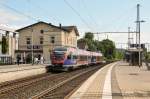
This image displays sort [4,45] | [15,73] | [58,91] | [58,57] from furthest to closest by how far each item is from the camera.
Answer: [4,45] < [58,57] < [15,73] < [58,91]

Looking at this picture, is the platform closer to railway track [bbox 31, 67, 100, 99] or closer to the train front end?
the train front end

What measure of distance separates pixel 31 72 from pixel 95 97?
2340cm

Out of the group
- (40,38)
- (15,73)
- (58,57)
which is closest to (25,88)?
(15,73)

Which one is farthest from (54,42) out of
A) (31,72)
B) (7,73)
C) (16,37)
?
(7,73)

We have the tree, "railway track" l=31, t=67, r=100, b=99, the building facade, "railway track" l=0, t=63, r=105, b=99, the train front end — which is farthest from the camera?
the building facade

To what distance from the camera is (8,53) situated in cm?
8181

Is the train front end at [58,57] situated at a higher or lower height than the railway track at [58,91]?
higher

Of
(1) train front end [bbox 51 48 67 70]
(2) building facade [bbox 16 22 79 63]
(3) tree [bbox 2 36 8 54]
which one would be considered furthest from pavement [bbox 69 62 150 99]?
(2) building facade [bbox 16 22 79 63]

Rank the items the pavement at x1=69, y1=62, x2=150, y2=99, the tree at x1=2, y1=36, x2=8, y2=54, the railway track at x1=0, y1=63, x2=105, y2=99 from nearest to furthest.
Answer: the pavement at x1=69, y1=62, x2=150, y2=99 → the railway track at x1=0, y1=63, x2=105, y2=99 → the tree at x1=2, y1=36, x2=8, y2=54

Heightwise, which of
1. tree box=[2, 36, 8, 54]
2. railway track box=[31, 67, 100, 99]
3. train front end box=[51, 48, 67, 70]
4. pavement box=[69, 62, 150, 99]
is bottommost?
railway track box=[31, 67, 100, 99]

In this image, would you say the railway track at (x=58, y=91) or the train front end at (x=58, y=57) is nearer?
the railway track at (x=58, y=91)

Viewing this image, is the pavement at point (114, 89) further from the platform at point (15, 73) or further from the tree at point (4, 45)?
the tree at point (4, 45)

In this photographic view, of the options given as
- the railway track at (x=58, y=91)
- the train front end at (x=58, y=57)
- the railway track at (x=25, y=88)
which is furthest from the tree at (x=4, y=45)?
the railway track at (x=58, y=91)

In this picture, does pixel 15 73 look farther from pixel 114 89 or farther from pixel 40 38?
pixel 40 38
